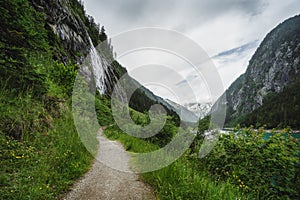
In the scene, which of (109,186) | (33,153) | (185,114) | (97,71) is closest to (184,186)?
(109,186)

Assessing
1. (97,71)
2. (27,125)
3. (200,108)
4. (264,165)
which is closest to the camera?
(27,125)

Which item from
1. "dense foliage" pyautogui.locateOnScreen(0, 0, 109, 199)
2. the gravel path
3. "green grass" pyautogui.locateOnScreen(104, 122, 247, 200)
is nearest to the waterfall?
"dense foliage" pyautogui.locateOnScreen(0, 0, 109, 199)

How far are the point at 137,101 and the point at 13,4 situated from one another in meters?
73.5

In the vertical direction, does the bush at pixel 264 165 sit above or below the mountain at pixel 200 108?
below

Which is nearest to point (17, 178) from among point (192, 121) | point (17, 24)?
point (17, 24)

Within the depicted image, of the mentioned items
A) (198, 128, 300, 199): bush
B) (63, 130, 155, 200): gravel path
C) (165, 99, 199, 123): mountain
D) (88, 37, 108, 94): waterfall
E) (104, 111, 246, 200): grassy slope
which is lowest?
(63, 130, 155, 200): gravel path

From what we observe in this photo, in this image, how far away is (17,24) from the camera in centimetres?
469

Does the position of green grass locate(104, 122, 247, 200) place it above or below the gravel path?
above

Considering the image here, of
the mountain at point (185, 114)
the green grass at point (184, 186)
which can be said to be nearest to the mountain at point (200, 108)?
the mountain at point (185, 114)

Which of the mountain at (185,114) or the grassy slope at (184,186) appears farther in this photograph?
the mountain at (185,114)

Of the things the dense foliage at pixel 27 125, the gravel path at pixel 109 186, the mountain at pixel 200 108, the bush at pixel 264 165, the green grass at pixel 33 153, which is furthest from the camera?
the mountain at pixel 200 108

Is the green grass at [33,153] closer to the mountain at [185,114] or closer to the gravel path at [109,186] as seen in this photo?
the gravel path at [109,186]

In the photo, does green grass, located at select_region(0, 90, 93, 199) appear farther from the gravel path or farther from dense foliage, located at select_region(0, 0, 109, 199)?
the gravel path

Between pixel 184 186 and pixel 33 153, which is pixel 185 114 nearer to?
pixel 184 186
